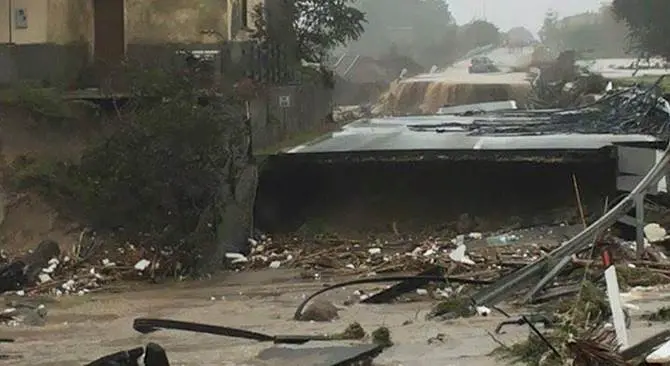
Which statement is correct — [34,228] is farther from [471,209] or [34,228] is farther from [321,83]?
[321,83]

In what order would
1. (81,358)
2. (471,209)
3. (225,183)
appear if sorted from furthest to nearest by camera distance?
(471,209) < (225,183) < (81,358)

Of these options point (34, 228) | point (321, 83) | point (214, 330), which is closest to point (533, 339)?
point (214, 330)

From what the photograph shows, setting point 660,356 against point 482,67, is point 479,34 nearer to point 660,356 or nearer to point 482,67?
point 482,67

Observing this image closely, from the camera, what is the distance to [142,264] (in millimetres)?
16891

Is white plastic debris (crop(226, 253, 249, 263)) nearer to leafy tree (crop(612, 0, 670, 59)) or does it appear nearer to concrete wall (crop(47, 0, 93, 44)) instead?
concrete wall (crop(47, 0, 93, 44))

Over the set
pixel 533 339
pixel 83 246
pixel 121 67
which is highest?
pixel 121 67

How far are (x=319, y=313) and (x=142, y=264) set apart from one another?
5648mm

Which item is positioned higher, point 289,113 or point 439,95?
point 289,113

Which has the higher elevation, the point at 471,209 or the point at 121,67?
the point at 121,67

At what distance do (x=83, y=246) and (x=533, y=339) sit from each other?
11.0 m

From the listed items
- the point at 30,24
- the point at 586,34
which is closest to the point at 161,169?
the point at 30,24

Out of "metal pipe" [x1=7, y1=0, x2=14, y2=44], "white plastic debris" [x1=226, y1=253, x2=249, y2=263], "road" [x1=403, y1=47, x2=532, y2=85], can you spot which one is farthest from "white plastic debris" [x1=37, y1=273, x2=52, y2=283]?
"road" [x1=403, y1=47, x2=532, y2=85]

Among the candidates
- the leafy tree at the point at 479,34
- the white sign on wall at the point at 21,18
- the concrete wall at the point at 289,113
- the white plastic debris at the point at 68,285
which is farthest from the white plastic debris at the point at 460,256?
the leafy tree at the point at 479,34

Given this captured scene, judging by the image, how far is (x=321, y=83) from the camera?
1128 inches
